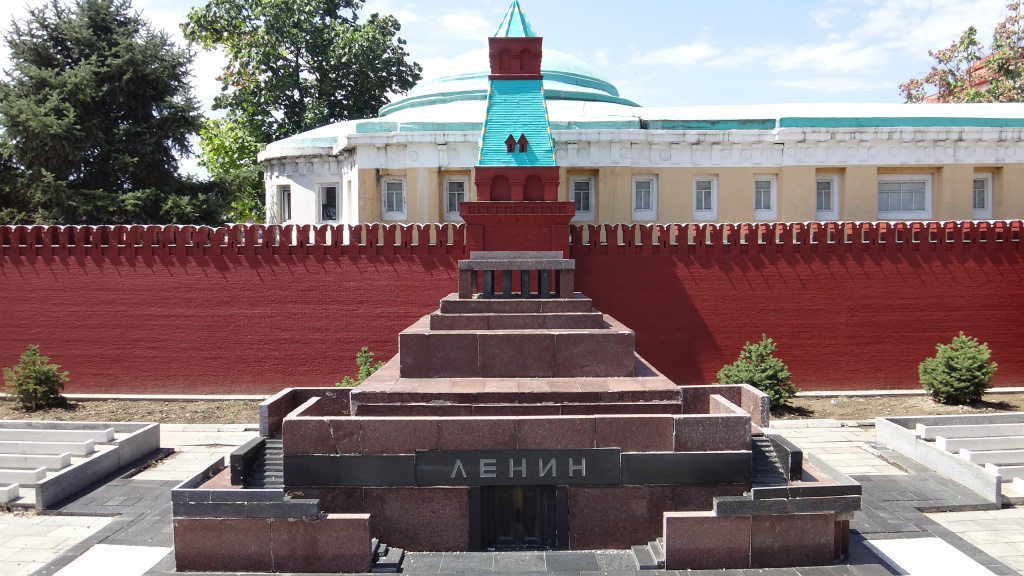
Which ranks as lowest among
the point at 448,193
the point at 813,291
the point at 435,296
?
the point at 435,296

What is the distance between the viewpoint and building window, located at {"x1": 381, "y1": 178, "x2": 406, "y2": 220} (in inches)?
738

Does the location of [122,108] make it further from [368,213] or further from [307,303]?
[307,303]

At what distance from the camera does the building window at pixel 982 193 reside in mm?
19000

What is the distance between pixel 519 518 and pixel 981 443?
25.3 ft

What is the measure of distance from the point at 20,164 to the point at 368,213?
1101cm

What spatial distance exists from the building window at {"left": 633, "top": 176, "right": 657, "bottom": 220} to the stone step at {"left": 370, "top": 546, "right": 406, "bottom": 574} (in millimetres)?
12265

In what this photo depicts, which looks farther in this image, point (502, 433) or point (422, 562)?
point (502, 433)

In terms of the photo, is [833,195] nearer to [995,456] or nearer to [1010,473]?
[995,456]

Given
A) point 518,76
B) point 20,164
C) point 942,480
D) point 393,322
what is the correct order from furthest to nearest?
1. point 20,164
2. point 393,322
3. point 518,76
4. point 942,480

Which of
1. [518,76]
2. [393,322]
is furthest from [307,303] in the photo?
[518,76]

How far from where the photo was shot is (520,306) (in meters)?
10.4

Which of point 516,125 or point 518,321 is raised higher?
point 516,125

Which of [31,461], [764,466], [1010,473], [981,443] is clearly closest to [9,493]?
[31,461]

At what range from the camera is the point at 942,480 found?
10.7 metres
